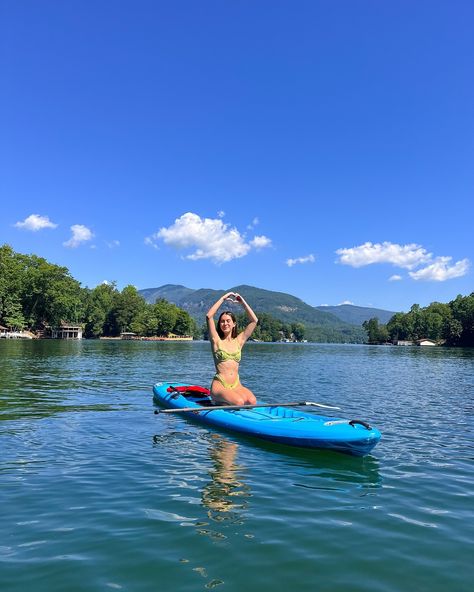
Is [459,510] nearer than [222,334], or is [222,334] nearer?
[459,510]

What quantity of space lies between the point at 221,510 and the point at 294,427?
12.8 feet

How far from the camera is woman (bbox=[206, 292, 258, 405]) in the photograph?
40.4ft

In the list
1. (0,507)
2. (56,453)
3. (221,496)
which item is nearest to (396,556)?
(221,496)

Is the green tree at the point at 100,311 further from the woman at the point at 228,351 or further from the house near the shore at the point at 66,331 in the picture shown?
the woman at the point at 228,351

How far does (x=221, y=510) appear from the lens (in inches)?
275

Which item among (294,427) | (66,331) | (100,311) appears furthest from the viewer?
(100,311)

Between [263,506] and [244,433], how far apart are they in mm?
4391

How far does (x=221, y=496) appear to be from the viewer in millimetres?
7617

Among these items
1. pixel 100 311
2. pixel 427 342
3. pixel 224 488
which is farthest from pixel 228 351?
pixel 427 342

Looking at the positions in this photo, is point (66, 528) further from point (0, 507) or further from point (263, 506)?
point (263, 506)

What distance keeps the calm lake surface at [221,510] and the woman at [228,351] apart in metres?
1.15

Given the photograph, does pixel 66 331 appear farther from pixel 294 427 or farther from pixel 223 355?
pixel 294 427

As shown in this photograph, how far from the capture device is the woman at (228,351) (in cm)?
1231

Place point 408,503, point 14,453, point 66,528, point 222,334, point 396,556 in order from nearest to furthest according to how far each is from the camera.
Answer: point 396,556, point 66,528, point 408,503, point 14,453, point 222,334
